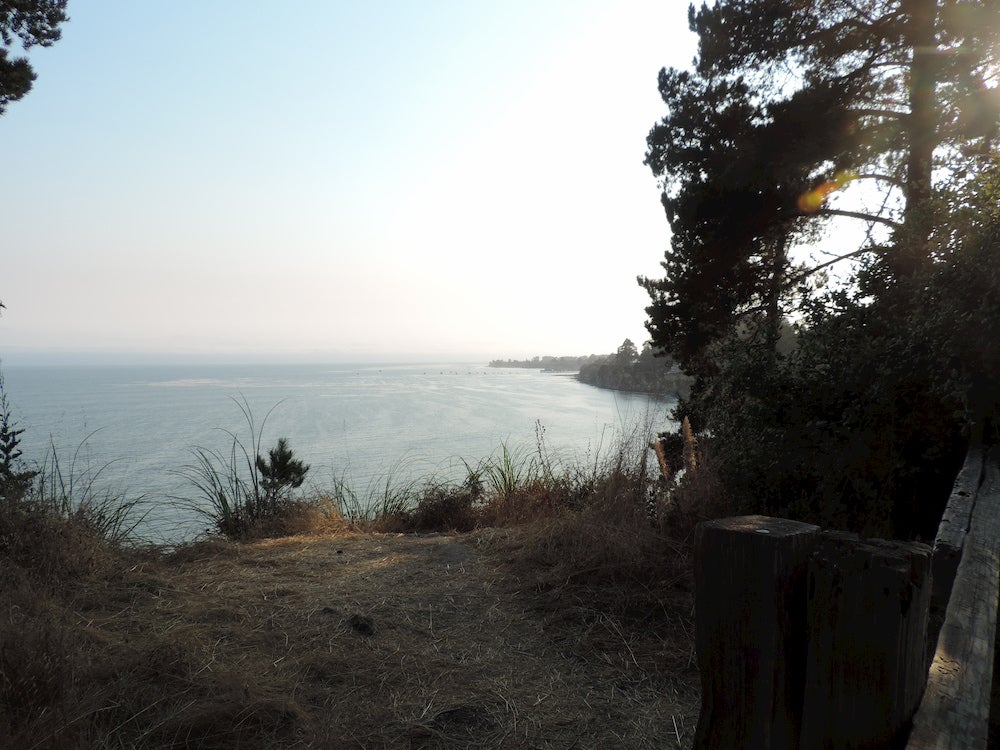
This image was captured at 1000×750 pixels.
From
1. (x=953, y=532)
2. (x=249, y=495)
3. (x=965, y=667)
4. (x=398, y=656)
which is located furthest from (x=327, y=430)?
(x=965, y=667)

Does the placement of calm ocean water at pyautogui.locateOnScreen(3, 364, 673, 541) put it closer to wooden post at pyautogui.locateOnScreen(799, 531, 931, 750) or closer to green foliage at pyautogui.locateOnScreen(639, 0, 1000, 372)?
green foliage at pyautogui.locateOnScreen(639, 0, 1000, 372)

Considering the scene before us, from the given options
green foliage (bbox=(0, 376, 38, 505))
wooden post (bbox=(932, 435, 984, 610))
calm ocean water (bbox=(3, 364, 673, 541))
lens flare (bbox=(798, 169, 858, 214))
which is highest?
lens flare (bbox=(798, 169, 858, 214))

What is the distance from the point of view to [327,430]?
63.1 feet

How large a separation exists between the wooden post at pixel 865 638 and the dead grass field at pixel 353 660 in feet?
5.75

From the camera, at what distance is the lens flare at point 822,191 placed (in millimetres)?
7715

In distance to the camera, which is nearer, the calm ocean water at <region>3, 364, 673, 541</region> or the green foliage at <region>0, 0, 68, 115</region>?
the green foliage at <region>0, 0, 68, 115</region>

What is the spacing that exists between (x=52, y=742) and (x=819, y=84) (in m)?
8.59

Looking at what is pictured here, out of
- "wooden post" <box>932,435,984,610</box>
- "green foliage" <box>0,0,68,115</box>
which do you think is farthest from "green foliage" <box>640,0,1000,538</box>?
"green foliage" <box>0,0,68,115</box>

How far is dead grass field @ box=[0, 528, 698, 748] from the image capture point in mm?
2365

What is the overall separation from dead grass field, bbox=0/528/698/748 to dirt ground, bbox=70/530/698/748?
0.01m

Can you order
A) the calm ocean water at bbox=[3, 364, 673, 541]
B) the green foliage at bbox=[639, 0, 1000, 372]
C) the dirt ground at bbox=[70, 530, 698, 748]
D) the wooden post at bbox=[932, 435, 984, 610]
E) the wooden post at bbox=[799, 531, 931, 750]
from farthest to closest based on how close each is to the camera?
the calm ocean water at bbox=[3, 364, 673, 541], the green foliage at bbox=[639, 0, 1000, 372], the dirt ground at bbox=[70, 530, 698, 748], the wooden post at bbox=[932, 435, 984, 610], the wooden post at bbox=[799, 531, 931, 750]

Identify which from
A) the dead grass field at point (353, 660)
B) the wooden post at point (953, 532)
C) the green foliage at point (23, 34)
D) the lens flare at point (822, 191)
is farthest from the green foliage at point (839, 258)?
the green foliage at point (23, 34)

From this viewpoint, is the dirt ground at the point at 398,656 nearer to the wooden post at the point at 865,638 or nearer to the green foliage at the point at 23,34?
the wooden post at the point at 865,638

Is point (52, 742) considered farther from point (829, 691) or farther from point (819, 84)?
point (819, 84)
